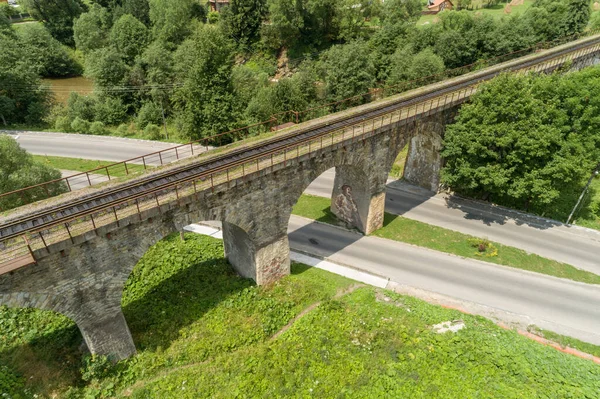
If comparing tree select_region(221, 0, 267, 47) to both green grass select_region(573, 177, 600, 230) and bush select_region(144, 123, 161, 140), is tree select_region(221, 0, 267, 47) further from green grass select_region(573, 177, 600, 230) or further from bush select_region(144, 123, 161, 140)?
green grass select_region(573, 177, 600, 230)

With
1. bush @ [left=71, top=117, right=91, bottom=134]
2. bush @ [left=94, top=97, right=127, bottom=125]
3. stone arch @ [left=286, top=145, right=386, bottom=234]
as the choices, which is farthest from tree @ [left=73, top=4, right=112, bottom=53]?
stone arch @ [left=286, top=145, right=386, bottom=234]

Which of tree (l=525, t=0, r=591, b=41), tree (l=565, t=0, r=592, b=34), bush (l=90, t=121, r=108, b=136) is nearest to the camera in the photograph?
bush (l=90, t=121, r=108, b=136)

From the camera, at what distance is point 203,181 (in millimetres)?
21266

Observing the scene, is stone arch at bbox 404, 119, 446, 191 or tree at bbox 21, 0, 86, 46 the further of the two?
tree at bbox 21, 0, 86, 46

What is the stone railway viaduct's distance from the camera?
16.5 m

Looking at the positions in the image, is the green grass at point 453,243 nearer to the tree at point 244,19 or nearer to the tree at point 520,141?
the tree at point 520,141

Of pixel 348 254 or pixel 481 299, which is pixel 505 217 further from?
pixel 348 254

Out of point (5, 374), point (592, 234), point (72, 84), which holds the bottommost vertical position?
point (592, 234)

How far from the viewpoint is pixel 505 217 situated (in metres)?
Answer: 35.1

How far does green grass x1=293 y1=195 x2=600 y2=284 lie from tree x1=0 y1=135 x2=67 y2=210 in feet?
73.4

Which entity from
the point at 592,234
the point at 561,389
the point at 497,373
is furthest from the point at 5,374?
the point at 592,234

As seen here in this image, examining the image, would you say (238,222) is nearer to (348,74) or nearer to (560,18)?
(348,74)

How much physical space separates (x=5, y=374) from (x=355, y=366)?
18.2 m

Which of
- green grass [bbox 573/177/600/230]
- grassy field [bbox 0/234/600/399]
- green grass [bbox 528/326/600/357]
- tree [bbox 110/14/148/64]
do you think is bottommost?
green grass [bbox 528/326/600/357]
